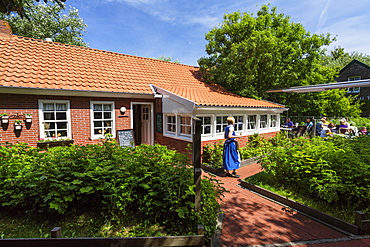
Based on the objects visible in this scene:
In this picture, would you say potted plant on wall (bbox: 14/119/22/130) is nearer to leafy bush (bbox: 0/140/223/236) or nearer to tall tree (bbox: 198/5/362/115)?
leafy bush (bbox: 0/140/223/236)

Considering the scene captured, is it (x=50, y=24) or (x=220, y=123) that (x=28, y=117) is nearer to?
(x=220, y=123)

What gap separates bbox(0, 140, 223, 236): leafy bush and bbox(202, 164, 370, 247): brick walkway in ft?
2.21

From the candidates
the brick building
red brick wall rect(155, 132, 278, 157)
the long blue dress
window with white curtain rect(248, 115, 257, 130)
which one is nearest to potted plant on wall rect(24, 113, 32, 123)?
the brick building

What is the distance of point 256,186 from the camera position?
18.0 ft

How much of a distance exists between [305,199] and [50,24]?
2590 cm

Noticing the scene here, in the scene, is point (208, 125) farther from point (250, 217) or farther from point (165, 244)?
point (165, 244)

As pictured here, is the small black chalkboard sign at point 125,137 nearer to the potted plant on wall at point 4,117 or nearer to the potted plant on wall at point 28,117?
the potted plant on wall at point 28,117

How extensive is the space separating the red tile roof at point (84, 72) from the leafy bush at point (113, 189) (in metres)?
4.44

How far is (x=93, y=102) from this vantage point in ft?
28.6

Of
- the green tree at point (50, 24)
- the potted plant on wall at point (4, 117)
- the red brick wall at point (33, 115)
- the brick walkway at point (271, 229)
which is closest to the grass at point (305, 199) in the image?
the brick walkway at point (271, 229)

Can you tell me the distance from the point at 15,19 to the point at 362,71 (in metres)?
43.6

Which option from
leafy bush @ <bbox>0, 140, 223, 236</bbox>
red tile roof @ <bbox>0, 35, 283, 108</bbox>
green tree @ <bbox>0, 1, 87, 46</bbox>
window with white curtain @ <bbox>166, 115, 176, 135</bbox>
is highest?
green tree @ <bbox>0, 1, 87, 46</bbox>

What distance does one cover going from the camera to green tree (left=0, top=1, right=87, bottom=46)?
737 inches

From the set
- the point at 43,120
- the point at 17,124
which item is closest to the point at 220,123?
the point at 43,120
